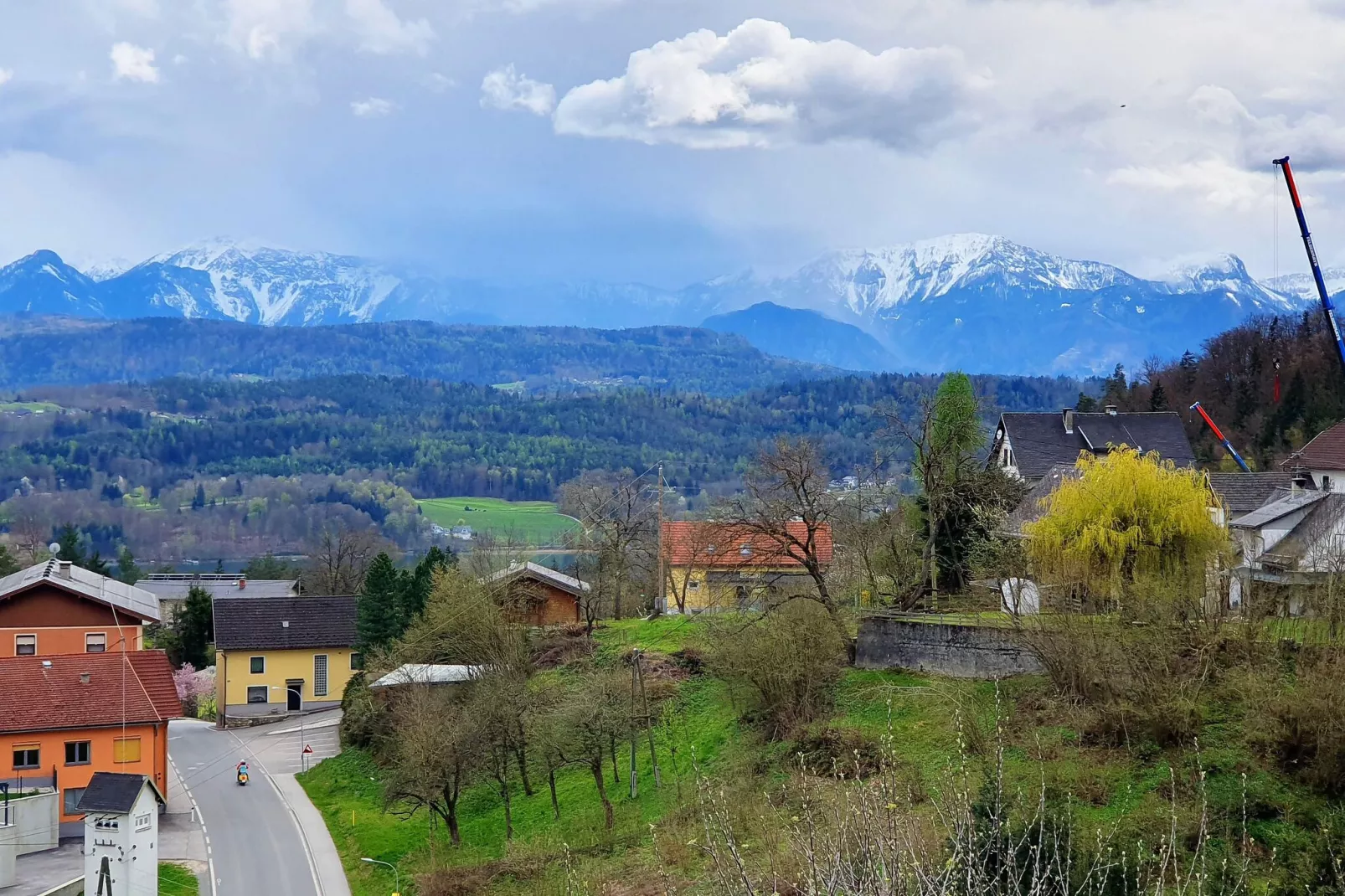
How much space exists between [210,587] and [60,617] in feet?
168

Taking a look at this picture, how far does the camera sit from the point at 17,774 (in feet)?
119

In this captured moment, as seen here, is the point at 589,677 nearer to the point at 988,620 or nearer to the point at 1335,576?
the point at 988,620

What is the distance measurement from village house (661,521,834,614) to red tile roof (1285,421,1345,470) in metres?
20.5

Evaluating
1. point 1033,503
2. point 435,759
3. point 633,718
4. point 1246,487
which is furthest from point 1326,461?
point 435,759

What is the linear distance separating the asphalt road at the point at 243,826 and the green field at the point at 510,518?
94.5m

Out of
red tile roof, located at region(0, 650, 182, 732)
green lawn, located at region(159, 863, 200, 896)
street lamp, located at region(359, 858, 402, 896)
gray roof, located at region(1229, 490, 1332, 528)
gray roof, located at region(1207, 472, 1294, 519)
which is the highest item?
gray roof, located at region(1207, 472, 1294, 519)

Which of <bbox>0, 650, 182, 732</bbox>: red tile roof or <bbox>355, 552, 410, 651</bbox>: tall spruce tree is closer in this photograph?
<bbox>0, 650, 182, 732</bbox>: red tile roof

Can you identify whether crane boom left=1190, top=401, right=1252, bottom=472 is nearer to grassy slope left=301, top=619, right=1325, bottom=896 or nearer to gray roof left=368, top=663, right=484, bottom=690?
grassy slope left=301, top=619, right=1325, bottom=896

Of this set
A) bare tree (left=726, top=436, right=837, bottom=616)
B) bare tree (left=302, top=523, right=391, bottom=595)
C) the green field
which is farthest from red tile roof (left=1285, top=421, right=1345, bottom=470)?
the green field

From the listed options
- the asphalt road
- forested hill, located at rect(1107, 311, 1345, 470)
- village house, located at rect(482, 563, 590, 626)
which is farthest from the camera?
forested hill, located at rect(1107, 311, 1345, 470)

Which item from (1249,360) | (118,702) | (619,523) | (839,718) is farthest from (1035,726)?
(1249,360)

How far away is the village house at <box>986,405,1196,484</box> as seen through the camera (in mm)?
58469

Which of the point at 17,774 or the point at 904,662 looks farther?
the point at 17,774

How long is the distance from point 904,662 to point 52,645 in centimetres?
3426
